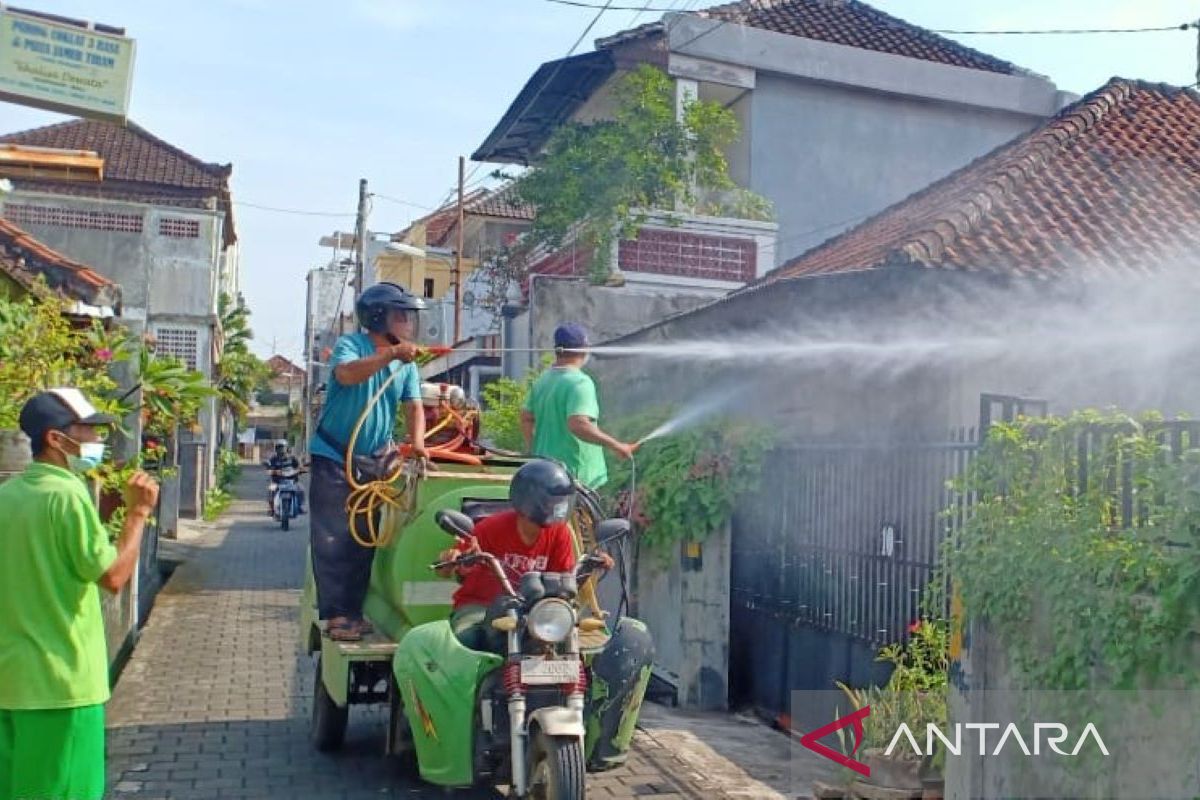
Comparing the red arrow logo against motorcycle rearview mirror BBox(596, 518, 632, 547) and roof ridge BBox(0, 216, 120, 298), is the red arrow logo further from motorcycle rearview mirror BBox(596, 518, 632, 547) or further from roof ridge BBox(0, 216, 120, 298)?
roof ridge BBox(0, 216, 120, 298)

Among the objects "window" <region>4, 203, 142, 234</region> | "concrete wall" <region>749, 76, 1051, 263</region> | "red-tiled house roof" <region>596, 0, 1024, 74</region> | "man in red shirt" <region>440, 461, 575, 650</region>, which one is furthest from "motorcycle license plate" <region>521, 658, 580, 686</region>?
"window" <region>4, 203, 142, 234</region>

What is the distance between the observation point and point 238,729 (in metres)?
7.25

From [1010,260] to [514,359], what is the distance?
839cm

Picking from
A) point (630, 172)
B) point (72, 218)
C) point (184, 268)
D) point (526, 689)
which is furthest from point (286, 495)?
point (526, 689)

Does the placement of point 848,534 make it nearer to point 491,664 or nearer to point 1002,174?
point 491,664

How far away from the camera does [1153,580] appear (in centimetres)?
402

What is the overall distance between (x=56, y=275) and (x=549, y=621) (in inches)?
387

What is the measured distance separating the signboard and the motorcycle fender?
9843 millimetres

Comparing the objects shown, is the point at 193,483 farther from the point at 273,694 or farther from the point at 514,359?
the point at 273,694

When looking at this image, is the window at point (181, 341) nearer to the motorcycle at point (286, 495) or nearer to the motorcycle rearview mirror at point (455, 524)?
the motorcycle at point (286, 495)

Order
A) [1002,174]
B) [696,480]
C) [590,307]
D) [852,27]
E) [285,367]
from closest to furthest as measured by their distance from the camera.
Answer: [696,480] → [1002,174] → [590,307] → [852,27] → [285,367]

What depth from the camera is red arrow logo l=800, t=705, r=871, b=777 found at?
5801mm

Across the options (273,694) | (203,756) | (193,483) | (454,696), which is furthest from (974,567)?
(193,483)

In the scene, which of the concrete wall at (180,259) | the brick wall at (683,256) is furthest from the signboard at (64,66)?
the concrete wall at (180,259)
